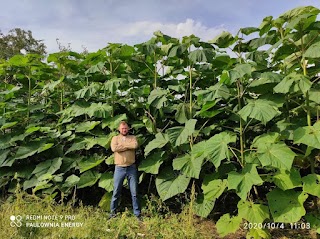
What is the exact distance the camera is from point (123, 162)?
428cm

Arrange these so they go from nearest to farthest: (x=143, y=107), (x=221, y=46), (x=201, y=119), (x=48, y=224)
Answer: (x=48, y=224)
(x=221, y=46)
(x=201, y=119)
(x=143, y=107)

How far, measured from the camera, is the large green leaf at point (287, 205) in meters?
3.11

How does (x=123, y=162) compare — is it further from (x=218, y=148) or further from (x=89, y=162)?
(x=218, y=148)

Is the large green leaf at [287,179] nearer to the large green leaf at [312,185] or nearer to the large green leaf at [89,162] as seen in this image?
the large green leaf at [312,185]

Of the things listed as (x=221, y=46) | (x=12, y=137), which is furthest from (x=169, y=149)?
(x=12, y=137)

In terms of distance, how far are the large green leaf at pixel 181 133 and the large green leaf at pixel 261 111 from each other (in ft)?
2.13

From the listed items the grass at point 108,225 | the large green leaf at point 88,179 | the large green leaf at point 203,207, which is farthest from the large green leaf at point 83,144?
the large green leaf at point 203,207

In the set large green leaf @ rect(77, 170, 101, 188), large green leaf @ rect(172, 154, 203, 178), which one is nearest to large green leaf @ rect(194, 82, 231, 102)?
large green leaf @ rect(172, 154, 203, 178)

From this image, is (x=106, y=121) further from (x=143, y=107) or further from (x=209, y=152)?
(x=209, y=152)

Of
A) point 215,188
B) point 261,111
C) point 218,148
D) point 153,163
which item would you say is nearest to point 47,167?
point 153,163

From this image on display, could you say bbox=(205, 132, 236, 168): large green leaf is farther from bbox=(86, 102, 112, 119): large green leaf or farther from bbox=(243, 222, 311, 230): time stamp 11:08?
bbox=(86, 102, 112, 119): large green leaf

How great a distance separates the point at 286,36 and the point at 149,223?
255 centimetres

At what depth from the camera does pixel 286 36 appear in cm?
335

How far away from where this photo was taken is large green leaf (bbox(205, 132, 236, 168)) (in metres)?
3.25
